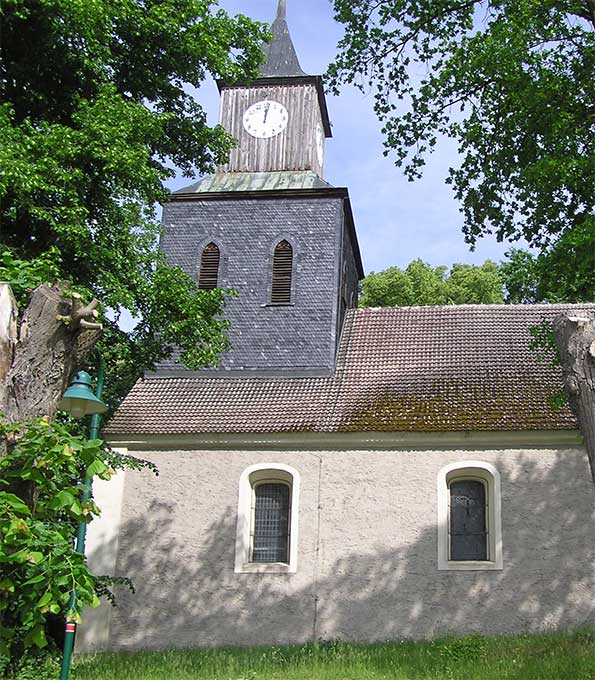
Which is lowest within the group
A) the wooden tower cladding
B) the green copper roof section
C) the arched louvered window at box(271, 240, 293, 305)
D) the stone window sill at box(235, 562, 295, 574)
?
the stone window sill at box(235, 562, 295, 574)

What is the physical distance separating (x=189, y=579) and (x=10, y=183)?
327 inches

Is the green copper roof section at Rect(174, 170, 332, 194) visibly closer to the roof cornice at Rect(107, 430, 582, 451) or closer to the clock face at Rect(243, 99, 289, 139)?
the clock face at Rect(243, 99, 289, 139)

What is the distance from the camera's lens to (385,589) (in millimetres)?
15781

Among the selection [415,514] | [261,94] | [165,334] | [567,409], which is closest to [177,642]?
[415,514]

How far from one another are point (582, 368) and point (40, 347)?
4.66 metres

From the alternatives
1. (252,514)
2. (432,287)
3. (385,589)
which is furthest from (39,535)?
(432,287)

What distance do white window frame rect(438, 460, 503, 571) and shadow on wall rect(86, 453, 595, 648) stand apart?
0.12m

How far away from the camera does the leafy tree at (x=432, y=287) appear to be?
98.3 ft

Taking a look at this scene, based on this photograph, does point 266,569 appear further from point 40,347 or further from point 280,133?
point 40,347

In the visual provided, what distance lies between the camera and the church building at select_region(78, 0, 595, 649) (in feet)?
51.3

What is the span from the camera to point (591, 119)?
12297 mm

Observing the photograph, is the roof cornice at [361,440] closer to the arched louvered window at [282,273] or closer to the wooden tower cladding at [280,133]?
the arched louvered window at [282,273]

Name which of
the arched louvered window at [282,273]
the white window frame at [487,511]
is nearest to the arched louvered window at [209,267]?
the arched louvered window at [282,273]

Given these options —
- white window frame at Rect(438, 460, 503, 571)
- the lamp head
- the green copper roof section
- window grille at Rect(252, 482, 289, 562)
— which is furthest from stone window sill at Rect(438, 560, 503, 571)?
the green copper roof section
